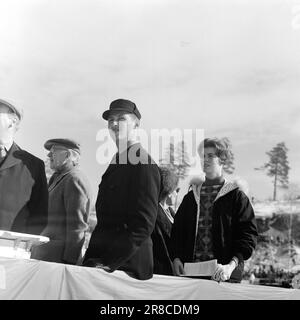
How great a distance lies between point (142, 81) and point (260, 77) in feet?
2.08

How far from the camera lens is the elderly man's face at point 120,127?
3379 mm

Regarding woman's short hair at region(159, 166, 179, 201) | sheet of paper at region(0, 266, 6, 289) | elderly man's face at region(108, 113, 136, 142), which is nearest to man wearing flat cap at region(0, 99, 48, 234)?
sheet of paper at region(0, 266, 6, 289)

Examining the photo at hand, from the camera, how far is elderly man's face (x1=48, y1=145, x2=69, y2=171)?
3.37 metres

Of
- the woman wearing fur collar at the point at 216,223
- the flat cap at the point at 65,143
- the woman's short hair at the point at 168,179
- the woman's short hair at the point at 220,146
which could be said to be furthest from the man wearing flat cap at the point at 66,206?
the woman's short hair at the point at 220,146

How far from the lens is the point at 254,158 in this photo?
3.15m

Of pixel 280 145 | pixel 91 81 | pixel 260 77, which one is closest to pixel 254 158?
pixel 280 145

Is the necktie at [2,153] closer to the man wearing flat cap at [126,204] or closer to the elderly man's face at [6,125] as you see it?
the elderly man's face at [6,125]

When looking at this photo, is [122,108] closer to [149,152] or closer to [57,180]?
[149,152]

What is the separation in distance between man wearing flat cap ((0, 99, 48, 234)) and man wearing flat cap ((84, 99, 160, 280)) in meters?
0.34

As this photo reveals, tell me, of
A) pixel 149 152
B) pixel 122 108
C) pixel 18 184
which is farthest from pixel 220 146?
pixel 18 184

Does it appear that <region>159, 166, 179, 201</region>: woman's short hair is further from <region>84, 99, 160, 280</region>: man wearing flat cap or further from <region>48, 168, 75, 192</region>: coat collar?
<region>48, 168, 75, 192</region>: coat collar

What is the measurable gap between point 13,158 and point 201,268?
4.07 ft

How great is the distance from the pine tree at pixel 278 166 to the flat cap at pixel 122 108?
0.76 m
